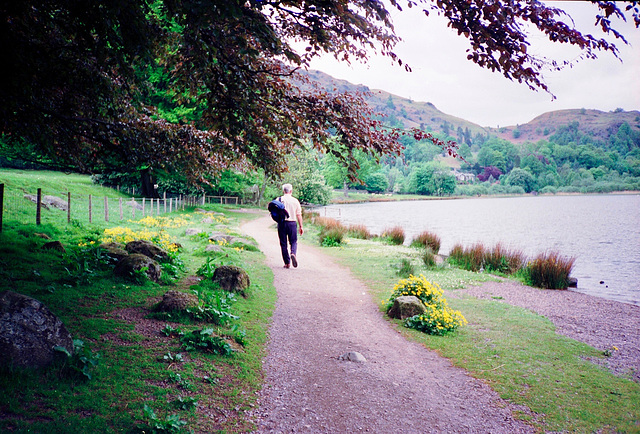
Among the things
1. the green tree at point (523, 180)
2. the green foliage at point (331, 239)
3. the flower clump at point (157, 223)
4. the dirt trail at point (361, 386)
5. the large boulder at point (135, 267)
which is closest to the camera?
the dirt trail at point (361, 386)

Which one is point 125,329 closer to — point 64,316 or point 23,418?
point 64,316

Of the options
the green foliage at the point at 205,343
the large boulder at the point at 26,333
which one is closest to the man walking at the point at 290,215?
the green foliage at the point at 205,343

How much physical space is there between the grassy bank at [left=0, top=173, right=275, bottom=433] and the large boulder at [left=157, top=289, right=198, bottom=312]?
17 cm

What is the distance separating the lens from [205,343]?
4.80 meters

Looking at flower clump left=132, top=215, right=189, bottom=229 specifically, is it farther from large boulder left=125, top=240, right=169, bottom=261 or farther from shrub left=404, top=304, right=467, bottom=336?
shrub left=404, top=304, right=467, bottom=336

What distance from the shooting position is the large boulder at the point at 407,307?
7398mm

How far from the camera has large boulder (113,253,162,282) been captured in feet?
23.2

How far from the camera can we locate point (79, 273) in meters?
6.67

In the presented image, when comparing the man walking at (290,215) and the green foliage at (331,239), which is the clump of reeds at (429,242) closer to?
the green foliage at (331,239)

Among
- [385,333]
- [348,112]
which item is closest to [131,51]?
[348,112]

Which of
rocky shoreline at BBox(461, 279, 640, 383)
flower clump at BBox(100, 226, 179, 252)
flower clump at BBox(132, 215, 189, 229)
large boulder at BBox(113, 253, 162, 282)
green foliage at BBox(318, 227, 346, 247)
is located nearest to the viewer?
rocky shoreline at BBox(461, 279, 640, 383)

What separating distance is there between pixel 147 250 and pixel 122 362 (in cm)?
514

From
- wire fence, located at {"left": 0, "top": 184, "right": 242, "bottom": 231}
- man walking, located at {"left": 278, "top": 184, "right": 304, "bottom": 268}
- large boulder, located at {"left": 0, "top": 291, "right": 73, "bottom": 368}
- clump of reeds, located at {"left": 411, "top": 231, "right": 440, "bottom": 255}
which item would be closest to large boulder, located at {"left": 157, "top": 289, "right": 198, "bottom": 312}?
large boulder, located at {"left": 0, "top": 291, "right": 73, "bottom": 368}

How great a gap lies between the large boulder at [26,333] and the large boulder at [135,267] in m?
3.41
